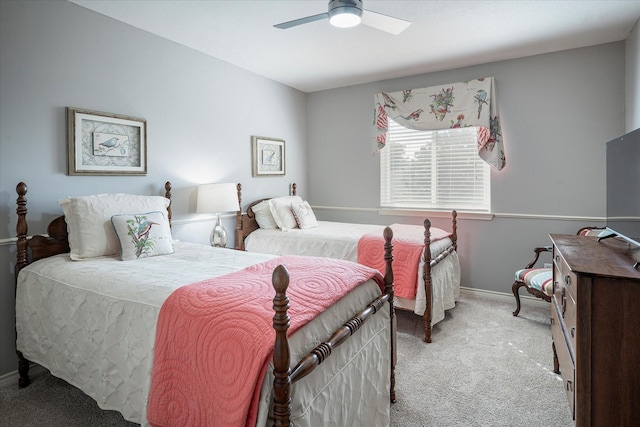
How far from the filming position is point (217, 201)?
3385 millimetres

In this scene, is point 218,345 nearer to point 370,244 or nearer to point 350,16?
point 350,16

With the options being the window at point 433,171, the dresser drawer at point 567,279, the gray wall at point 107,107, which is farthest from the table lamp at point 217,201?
the dresser drawer at point 567,279

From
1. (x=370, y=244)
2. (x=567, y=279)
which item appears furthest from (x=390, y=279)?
(x=370, y=244)

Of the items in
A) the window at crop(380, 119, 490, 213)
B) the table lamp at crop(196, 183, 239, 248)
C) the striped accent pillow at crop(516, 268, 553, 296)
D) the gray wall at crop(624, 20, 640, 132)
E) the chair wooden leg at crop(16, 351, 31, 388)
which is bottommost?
the chair wooden leg at crop(16, 351, 31, 388)

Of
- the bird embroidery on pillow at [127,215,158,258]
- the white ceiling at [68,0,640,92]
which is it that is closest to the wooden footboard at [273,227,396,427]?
the bird embroidery on pillow at [127,215,158,258]

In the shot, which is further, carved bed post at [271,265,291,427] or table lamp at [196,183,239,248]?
table lamp at [196,183,239,248]

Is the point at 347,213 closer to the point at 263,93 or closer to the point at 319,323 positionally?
the point at 263,93

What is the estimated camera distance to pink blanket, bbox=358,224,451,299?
2977 millimetres

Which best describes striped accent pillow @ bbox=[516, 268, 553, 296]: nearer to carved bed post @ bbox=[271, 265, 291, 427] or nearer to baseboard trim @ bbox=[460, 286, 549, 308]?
baseboard trim @ bbox=[460, 286, 549, 308]

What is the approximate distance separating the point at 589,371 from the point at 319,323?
107 cm

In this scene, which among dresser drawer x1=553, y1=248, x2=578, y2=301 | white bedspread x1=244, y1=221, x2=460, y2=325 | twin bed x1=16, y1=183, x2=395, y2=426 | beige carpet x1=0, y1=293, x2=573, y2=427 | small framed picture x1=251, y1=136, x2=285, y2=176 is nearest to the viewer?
twin bed x1=16, y1=183, x2=395, y2=426

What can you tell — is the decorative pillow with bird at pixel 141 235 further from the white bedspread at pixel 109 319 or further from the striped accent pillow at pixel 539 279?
the striped accent pillow at pixel 539 279

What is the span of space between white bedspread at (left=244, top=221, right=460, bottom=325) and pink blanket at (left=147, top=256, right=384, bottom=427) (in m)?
1.62

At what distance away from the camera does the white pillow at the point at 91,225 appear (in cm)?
233
